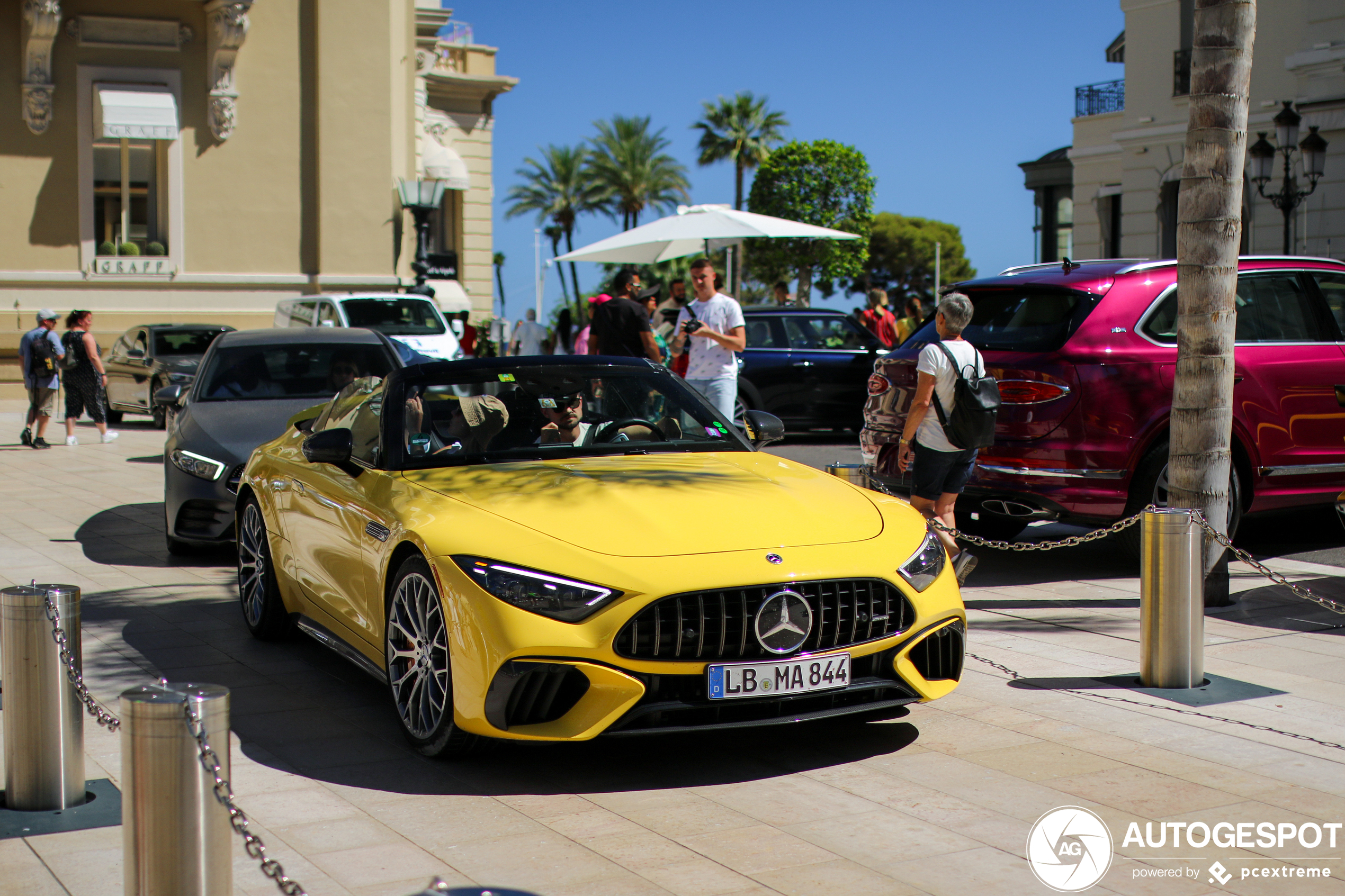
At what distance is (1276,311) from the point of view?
8758mm

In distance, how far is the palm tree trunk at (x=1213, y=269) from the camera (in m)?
7.03

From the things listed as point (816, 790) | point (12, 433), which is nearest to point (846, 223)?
point (12, 433)

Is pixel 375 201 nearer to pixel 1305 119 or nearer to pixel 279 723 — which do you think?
pixel 1305 119

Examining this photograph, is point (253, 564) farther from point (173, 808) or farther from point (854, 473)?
point (173, 808)

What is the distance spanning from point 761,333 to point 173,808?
14532mm

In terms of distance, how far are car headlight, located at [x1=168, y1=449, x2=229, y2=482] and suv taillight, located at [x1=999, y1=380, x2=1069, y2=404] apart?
488cm

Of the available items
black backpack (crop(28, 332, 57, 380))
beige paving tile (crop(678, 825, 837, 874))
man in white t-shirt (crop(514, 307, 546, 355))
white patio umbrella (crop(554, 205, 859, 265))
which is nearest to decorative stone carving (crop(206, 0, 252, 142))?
man in white t-shirt (crop(514, 307, 546, 355))

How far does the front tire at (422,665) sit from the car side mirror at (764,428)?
6.60 ft

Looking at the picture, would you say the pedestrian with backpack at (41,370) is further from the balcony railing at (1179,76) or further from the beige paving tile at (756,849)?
the balcony railing at (1179,76)

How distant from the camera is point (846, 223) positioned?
74.6 metres

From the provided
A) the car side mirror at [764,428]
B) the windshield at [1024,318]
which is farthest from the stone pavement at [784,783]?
the windshield at [1024,318]

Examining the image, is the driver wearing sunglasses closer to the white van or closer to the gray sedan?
the gray sedan

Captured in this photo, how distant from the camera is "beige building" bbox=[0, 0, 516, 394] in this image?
82.2 feet

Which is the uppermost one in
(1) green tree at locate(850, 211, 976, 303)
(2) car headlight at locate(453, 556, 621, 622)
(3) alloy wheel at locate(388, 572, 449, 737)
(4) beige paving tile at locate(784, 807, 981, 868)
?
(1) green tree at locate(850, 211, 976, 303)
